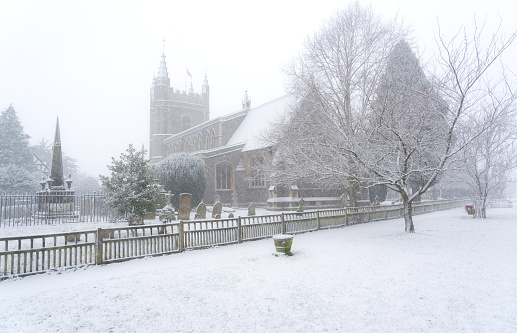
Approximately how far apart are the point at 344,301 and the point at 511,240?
9593 millimetres

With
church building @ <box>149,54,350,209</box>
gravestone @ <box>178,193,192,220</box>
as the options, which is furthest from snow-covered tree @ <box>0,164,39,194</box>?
gravestone @ <box>178,193,192,220</box>

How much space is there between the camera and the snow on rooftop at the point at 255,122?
27.5 metres

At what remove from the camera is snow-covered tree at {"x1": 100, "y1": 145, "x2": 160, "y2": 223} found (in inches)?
471

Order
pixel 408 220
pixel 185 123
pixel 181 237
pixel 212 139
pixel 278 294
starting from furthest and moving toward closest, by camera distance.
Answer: pixel 185 123 → pixel 212 139 → pixel 408 220 → pixel 181 237 → pixel 278 294

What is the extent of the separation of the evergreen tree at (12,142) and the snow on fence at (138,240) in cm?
3611

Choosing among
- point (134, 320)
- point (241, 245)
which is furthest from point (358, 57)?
point (134, 320)

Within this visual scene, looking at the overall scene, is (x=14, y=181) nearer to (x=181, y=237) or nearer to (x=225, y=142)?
(x=225, y=142)

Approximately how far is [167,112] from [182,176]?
29084 millimetres

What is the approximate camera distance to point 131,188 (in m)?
12.0

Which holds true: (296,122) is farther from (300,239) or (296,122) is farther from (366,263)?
(366,263)

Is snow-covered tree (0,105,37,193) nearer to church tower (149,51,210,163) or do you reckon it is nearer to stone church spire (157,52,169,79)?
church tower (149,51,210,163)

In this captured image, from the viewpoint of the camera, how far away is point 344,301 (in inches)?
200

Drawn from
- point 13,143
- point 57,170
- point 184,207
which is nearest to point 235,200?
point 184,207

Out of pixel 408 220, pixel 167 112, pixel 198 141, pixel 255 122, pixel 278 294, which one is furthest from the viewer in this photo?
pixel 167 112
